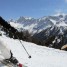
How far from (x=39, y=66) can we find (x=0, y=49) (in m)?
5.97

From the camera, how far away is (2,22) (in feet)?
26.6

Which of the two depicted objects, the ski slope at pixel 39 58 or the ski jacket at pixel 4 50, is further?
the ski slope at pixel 39 58

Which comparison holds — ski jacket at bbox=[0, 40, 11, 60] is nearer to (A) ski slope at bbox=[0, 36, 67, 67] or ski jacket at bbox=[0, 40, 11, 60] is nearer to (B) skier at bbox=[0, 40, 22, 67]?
(B) skier at bbox=[0, 40, 22, 67]

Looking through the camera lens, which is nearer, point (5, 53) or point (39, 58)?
point (5, 53)

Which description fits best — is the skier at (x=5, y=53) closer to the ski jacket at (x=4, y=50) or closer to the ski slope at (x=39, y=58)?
the ski jacket at (x=4, y=50)

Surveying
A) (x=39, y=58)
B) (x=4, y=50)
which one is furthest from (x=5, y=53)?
(x=39, y=58)

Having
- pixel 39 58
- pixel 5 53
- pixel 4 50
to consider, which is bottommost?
pixel 5 53

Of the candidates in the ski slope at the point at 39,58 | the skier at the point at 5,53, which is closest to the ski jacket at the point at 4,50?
the skier at the point at 5,53

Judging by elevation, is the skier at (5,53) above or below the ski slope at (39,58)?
below

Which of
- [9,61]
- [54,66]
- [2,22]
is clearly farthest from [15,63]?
[54,66]

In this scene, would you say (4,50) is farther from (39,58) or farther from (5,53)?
(39,58)

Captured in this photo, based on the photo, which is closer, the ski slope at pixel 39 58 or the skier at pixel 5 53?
the skier at pixel 5 53

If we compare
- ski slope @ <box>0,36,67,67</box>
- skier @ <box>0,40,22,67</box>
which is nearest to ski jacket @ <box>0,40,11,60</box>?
skier @ <box>0,40,22,67</box>

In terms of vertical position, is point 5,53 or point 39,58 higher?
point 39,58
